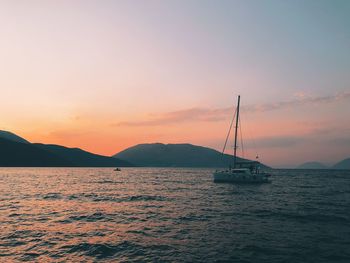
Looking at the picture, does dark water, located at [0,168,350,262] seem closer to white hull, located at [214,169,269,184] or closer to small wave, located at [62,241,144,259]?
small wave, located at [62,241,144,259]

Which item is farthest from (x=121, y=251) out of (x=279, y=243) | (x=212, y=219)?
(x=212, y=219)

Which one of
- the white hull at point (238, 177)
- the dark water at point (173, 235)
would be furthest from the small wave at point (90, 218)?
the white hull at point (238, 177)

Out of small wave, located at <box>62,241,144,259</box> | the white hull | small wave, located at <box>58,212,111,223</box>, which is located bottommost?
small wave, located at <box>58,212,111,223</box>

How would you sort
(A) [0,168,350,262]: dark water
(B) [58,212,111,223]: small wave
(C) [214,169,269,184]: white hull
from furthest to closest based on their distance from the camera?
(C) [214,169,269,184]: white hull, (B) [58,212,111,223]: small wave, (A) [0,168,350,262]: dark water

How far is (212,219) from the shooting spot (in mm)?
33312

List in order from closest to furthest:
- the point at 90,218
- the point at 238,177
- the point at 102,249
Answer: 1. the point at 102,249
2. the point at 90,218
3. the point at 238,177

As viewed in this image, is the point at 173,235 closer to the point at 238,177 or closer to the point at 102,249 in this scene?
the point at 102,249

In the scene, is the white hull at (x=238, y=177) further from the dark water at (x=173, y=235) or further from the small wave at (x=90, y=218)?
the small wave at (x=90, y=218)

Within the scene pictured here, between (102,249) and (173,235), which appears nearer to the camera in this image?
(102,249)

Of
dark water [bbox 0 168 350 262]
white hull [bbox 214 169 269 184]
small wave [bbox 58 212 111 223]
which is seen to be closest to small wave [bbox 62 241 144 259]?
dark water [bbox 0 168 350 262]

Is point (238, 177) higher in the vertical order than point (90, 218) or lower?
higher

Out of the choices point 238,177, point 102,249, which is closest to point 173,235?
point 102,249

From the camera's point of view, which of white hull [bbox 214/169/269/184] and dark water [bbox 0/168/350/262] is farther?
white hull [bbox 214/169/269/184]

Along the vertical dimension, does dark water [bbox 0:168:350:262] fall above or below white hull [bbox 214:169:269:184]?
below
